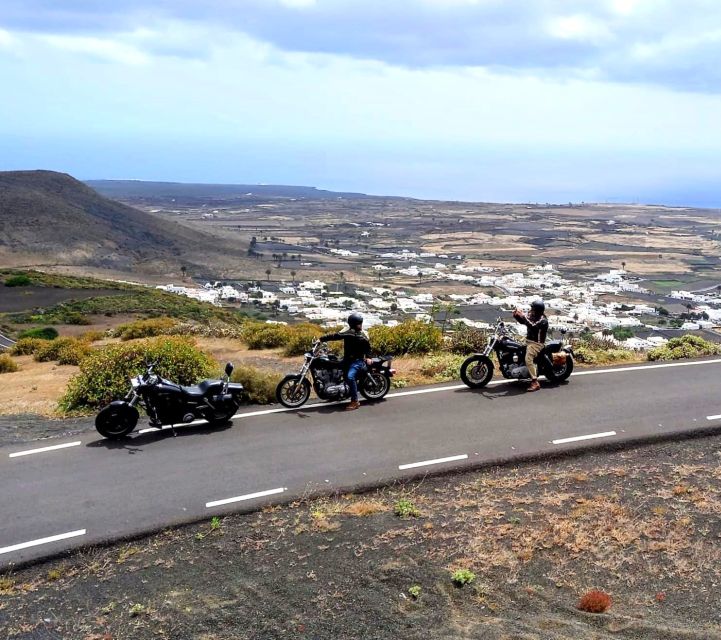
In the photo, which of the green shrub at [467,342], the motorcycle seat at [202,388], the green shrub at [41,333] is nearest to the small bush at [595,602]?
the motorcycle seat at [202,388]

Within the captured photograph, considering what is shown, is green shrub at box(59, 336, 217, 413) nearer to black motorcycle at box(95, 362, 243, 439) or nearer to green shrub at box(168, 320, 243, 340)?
black motorcycle at box(95, 362, 243, 439)

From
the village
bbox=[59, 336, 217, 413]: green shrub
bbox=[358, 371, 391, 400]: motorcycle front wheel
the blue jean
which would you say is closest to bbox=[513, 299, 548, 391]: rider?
bbox=[358, 371, 391, 400]: motorcycle front wheel

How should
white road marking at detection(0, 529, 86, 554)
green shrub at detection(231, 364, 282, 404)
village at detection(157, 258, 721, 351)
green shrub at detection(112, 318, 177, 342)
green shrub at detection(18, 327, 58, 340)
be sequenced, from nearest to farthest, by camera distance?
white road marking at detection(0, 529, 86, 554) < green shrub at detection(231, 364, 282, 404) < green shrub at detection(112, 318, 177, 342) < green shrub at detection(18, 327, 58, 340) < village at detection(157, 258, 721, 351)

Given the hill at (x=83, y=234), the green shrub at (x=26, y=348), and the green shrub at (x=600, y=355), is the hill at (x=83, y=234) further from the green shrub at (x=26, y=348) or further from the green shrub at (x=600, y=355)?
the green shrub at (x=600, y=355)

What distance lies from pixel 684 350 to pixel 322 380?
8.78 meters

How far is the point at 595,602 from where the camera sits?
19.5ft

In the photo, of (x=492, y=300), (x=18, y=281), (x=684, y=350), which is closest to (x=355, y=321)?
(x=684, y=350)

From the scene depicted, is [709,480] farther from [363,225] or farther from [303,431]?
[363,225]

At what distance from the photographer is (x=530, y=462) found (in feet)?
29.5

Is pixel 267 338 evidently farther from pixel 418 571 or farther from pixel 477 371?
pixel 418 571

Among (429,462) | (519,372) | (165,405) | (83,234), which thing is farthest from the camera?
(83,234)

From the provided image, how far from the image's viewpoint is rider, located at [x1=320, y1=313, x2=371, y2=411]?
1097 cm

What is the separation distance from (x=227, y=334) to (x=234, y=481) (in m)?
15.1

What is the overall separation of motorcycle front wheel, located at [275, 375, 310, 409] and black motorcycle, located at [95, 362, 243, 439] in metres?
0.84
